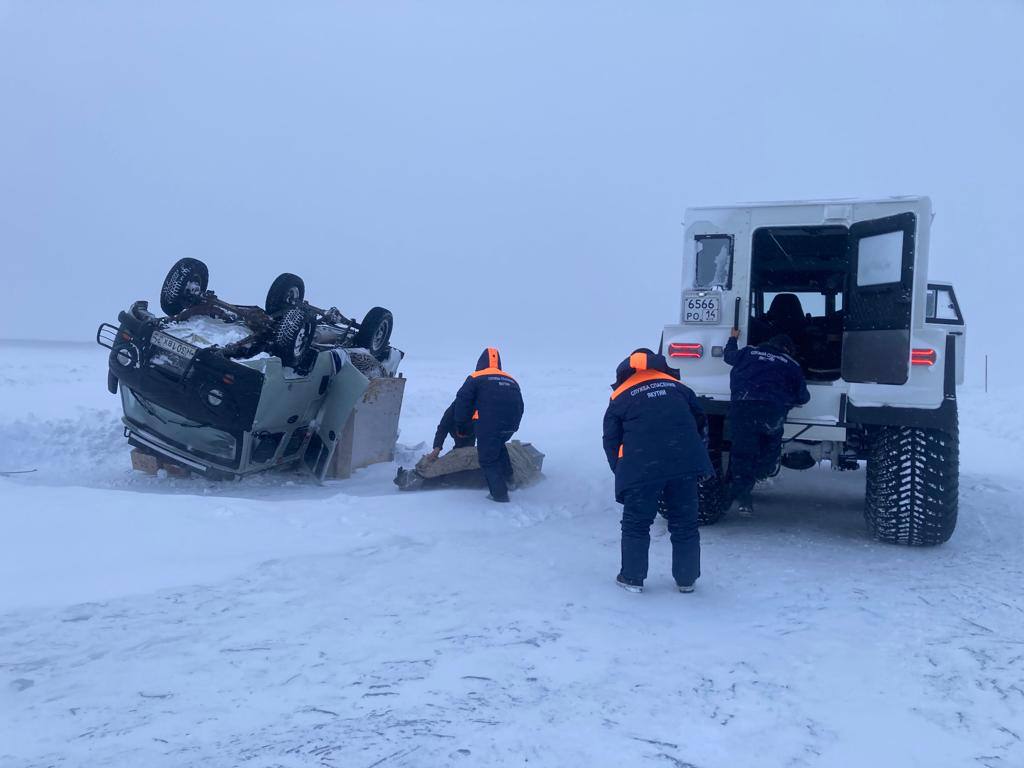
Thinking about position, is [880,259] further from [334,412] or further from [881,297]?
[334,412]

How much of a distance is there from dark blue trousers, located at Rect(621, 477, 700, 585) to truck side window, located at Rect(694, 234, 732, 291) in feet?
7.78

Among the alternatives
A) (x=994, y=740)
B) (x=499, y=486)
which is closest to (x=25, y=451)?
(x=499, y=486)

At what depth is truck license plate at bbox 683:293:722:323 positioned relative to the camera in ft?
21.8

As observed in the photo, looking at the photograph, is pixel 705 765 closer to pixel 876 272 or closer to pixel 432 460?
pixel 876 272

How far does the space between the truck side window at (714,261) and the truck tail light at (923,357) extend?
145 centimetres

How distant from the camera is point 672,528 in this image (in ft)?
16.1

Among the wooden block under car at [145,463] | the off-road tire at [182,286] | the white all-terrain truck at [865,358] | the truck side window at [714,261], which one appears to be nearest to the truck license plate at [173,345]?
the off-road tire at [182,286]

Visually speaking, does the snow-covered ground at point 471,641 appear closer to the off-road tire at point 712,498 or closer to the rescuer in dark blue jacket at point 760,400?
the off-road tire at point 712,498

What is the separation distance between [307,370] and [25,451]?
3.95m

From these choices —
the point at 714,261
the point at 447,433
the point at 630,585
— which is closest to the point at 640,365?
the point at 630,585

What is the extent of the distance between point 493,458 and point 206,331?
316cm

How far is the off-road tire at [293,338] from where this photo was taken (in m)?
8.20

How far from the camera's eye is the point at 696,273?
677cm

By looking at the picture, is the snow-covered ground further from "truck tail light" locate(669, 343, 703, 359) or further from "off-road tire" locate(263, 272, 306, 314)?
"off-road tire" locate(263, 272, 306, 314)
